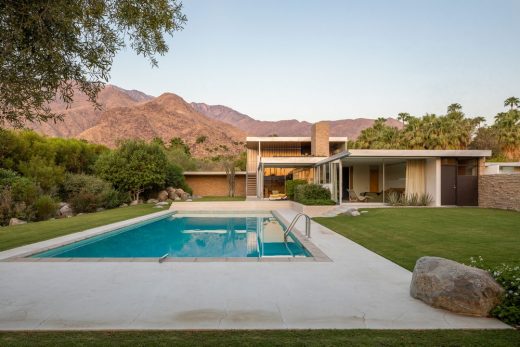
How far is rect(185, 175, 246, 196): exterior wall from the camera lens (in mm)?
31031

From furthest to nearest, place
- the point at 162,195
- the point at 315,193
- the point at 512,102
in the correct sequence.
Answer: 1. the point at 512,102
2. the point at 162,195
3. the point at 315,193

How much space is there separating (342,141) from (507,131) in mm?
16427

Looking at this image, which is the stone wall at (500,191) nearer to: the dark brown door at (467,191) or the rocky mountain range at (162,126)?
the dark brown door at (467,191)

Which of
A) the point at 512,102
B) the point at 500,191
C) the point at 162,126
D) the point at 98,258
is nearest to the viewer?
the point at 98,258

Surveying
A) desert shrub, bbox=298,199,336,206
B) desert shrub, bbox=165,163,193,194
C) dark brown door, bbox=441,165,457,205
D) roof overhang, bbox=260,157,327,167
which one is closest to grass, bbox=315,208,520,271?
desert shrub, bbox=298,199,336,206

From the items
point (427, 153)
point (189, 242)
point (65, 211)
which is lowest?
point (189, 242)

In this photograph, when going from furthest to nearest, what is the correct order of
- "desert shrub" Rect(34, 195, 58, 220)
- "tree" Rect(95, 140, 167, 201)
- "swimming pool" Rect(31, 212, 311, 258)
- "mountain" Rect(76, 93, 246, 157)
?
"mountain" Rect(76, 93, 246, 157), "tree" Rect(95, 140, 167, 201), "desert shrub" Rect(34, 195, 58, 220), "swimming pool" Rect(31, 212, 311, 258)

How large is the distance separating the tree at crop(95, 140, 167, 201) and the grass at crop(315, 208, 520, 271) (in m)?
14.4

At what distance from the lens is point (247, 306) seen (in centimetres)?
396

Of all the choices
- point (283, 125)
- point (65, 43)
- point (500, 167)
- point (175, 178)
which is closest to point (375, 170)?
point (500, 167)

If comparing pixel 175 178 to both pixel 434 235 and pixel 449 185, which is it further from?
pixel 434 235

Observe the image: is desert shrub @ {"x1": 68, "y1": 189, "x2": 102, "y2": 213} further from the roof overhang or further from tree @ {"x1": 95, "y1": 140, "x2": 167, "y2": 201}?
the roof overhang

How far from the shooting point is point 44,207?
14617 millimetres

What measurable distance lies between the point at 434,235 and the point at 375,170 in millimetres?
14013
